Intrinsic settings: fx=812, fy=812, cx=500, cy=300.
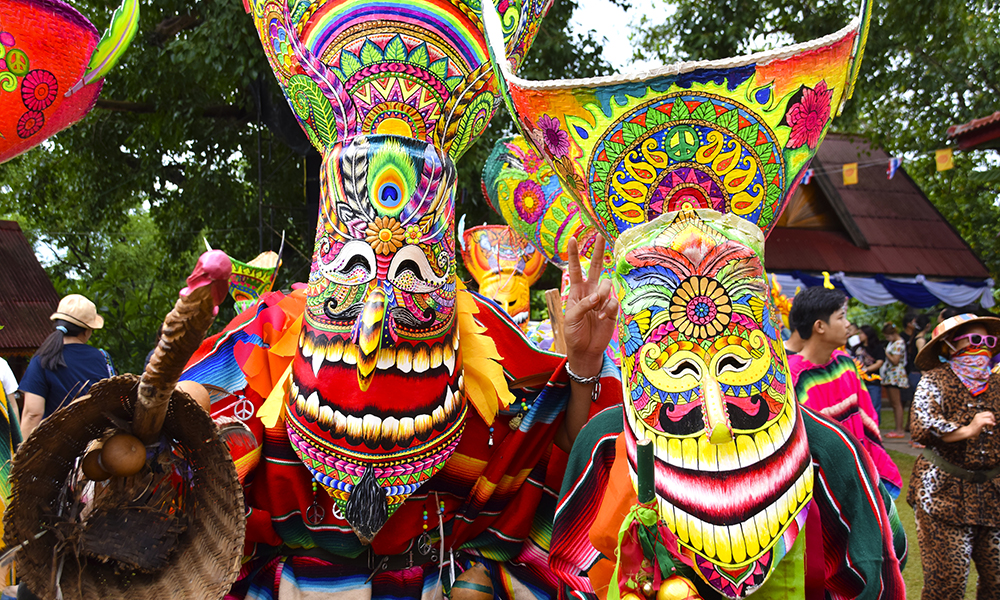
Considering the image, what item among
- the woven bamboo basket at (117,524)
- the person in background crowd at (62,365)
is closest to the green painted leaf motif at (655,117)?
the woven bamboo basket at (117,524)

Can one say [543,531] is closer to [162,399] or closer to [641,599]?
[641,599]

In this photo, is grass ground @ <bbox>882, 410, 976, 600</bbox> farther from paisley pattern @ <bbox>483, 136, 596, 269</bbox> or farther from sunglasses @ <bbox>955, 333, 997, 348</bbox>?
paisley pattern @ <bbox>483, 136, 596, 269</bbox>

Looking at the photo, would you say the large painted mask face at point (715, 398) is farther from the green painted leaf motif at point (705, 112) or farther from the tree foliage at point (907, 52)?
the tree foliage at point (907, 52)

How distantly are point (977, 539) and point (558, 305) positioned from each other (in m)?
2.64

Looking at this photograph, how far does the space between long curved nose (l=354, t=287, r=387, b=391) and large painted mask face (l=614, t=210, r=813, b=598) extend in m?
0.66

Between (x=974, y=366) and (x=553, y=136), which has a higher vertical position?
(x=974, y=366)

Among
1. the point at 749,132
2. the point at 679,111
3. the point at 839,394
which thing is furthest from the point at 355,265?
the point at 839,394

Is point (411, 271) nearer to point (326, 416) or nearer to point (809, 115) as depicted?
point (326, 416)

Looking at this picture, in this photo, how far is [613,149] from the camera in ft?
5.81

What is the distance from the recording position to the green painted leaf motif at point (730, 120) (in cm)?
168

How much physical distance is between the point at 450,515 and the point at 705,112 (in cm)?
134

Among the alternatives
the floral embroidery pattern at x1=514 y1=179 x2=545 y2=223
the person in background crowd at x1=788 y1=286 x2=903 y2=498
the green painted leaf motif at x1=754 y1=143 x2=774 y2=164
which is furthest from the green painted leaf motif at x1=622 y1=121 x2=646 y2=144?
the floral embroidery pattern at x1=514 y1=179 x2=545 y2=223

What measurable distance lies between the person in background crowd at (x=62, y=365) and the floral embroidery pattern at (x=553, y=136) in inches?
136

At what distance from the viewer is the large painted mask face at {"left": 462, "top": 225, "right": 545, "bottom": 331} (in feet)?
18.7
